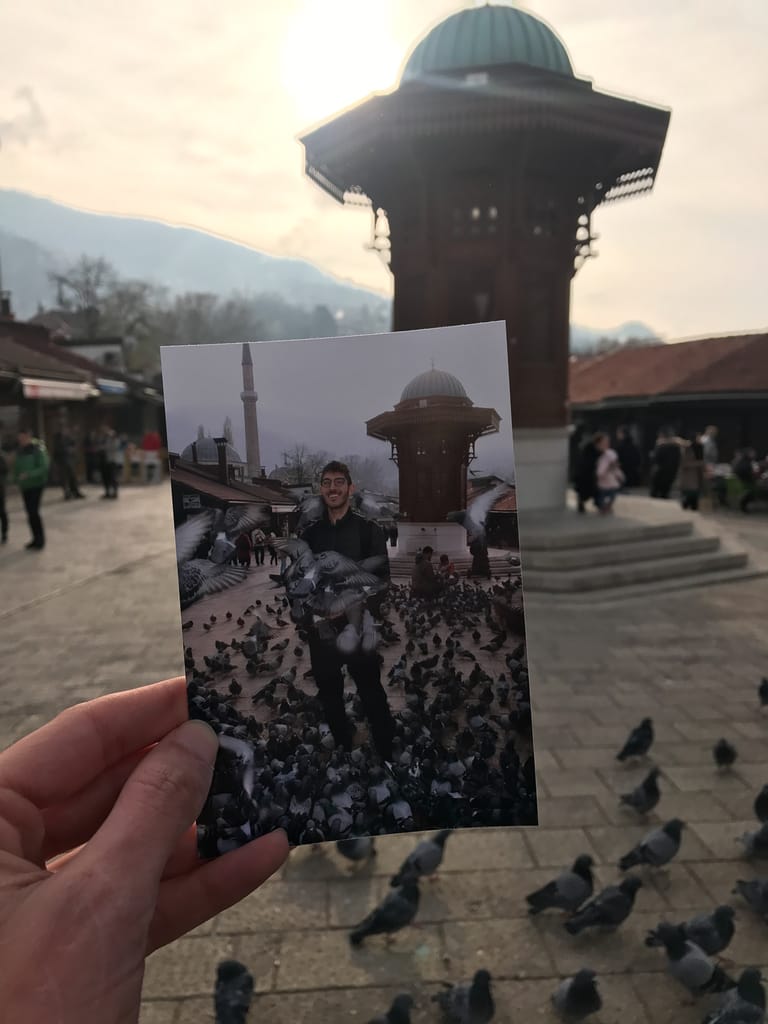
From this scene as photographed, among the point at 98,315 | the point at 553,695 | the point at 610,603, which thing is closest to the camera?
the point at 553,695

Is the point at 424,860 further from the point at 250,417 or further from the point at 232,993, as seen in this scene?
the point at 250,417

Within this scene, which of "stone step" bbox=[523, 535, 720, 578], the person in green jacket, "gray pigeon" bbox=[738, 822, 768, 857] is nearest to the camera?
"gray pigeon" bbox=[738, 822, 768, 857]

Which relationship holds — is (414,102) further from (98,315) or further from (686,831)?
(98,315)

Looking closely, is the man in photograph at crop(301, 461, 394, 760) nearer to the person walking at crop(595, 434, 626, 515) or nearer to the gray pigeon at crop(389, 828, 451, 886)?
the gray pigeon at crop(389, 828, 451, 886)

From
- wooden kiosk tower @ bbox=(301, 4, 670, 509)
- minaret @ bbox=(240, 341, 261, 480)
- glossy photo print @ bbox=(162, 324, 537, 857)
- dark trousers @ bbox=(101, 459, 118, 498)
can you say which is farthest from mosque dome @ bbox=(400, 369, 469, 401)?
dark trousers @ bbox=(101, 459, 118, 498)

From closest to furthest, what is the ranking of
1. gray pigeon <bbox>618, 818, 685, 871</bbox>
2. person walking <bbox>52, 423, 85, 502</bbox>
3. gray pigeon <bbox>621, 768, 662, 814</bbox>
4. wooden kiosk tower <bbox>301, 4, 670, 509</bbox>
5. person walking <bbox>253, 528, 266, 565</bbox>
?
person walking <bbox>253, 528, 266, 565</bbox> < gray pigeon <bbox>618, 818, 685, 871</bbox> < gray pigeon <bbox>621, 768, 662, 814</bbox> < wooden kiosk tower <bbox>301, 4, 670, 509</bbox> < person walking <bbox>52, 423, 85, 502</bbox>

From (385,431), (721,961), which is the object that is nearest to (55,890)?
(385,431)

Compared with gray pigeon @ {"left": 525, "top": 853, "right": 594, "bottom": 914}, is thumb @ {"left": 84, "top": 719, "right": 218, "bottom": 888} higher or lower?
higher

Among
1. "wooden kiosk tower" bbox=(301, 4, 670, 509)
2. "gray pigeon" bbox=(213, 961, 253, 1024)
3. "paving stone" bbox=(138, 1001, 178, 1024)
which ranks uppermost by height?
"wooden kiosk tower" bbox=(301, 4, 670, 509)
